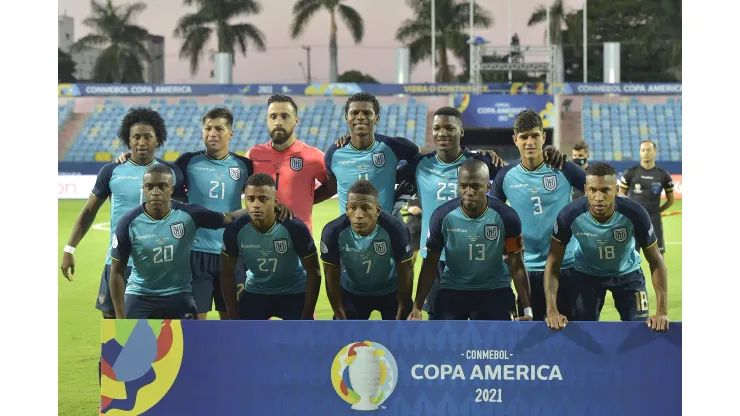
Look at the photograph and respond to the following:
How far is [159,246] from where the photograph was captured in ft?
20.4

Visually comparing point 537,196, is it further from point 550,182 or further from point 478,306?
point 478,306

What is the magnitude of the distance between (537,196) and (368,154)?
139 cm

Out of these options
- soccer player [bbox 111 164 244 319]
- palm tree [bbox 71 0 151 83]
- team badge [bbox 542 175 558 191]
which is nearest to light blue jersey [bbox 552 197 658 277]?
team badge [bbox 542 175 558 191]

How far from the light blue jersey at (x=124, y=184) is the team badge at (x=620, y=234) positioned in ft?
10.9

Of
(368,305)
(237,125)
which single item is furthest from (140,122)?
(237,125)

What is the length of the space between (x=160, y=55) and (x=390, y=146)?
4865 centimetres

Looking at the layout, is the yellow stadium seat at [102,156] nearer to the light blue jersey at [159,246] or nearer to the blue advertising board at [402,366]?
the light blue jersey at [159,246]

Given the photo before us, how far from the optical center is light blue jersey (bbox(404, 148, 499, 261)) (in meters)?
6.95

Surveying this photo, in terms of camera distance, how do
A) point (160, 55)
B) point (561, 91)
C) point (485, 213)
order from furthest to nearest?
point (160, 55) → point (561, 91) → point (485, 213)

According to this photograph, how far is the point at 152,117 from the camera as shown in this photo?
7191mm

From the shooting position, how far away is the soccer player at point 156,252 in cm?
621

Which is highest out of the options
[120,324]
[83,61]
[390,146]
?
[83,61]
